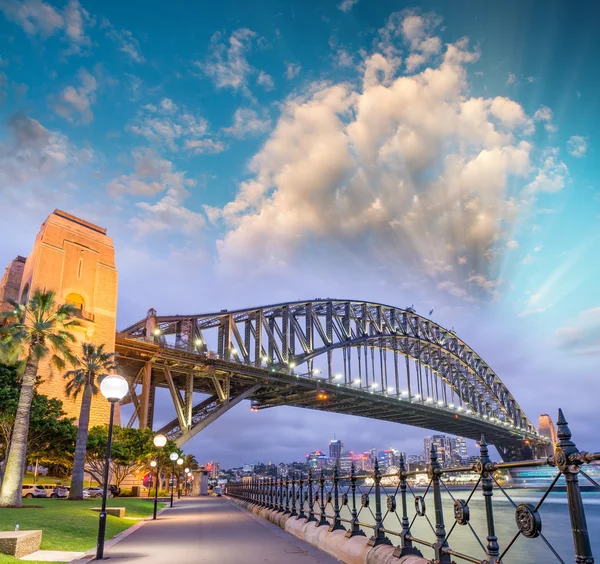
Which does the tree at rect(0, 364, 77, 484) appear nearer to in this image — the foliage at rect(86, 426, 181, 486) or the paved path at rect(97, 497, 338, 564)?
the foliage at rect(86, 426, 181, 486)

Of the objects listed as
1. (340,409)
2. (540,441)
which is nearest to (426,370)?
(340,409)

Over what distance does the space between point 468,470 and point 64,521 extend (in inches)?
670

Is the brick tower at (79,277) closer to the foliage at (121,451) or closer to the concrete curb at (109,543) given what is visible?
the foliage at (121,451)

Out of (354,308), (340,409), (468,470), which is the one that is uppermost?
(354,308)

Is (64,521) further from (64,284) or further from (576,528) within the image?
(64,284)

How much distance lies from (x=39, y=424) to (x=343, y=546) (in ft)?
111

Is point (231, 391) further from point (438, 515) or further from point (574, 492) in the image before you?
point (574, 492)

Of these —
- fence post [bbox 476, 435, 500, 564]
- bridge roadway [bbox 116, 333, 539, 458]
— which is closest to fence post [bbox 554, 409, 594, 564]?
fence post [bbox 476, 435, 500, 564]

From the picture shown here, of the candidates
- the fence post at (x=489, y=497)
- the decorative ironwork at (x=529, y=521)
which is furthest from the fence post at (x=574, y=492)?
the fence post at (x=489, y=497)

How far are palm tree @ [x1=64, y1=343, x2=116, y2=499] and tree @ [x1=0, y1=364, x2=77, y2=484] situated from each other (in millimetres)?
1615

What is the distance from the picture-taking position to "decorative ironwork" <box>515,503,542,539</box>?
4625 mm

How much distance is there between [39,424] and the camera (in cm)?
3759

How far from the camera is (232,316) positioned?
7331cm

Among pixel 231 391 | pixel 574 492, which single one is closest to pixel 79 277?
pixel 231 391
